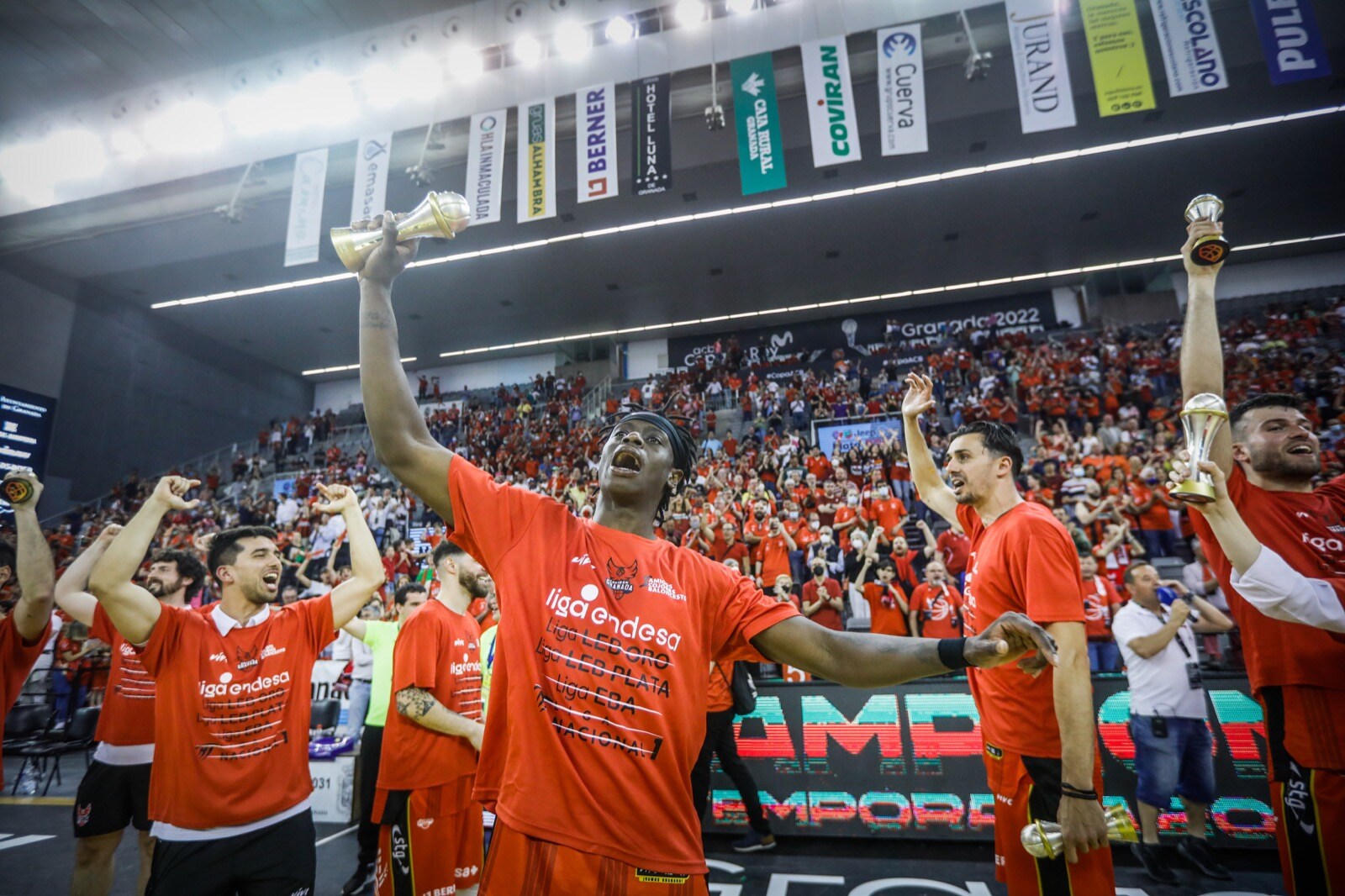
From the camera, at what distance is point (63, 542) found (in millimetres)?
15500

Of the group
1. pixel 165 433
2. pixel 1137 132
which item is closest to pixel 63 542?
pixel 165 433

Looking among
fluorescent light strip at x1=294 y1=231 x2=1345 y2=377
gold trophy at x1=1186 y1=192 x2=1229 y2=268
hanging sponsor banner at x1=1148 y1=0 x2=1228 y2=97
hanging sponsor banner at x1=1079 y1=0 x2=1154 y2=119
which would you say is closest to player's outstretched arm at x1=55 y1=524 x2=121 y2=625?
gold trophy at x1=1186 y1=192 x2=1229 y2=268

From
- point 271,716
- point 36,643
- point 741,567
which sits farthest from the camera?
point 741,567

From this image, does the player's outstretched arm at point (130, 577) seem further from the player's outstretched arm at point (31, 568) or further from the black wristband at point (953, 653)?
the black wristband at point (953, 653)

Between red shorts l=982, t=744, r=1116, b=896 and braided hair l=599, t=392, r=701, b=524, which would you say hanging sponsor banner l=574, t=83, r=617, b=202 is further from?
red shorts l=982, t=744, r=1116, b=896

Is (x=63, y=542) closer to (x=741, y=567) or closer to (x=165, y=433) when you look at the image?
(x=165, y=433)

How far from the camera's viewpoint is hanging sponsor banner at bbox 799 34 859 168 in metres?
9.88

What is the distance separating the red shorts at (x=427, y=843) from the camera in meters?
3.27

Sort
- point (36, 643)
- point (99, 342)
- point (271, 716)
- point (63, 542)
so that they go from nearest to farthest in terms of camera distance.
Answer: point (271, 716) < point (36, 643) < point (63, 542) < point (99, 342)

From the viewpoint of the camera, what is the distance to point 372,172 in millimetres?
11836

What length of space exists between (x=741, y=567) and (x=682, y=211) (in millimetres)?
10429

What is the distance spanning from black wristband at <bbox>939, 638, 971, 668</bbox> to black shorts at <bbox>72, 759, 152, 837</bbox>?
15.8 feet

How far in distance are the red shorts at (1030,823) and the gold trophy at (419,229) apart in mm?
2743

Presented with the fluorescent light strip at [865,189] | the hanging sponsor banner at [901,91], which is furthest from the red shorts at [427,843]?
the fluorescent light strip at [865,189]
